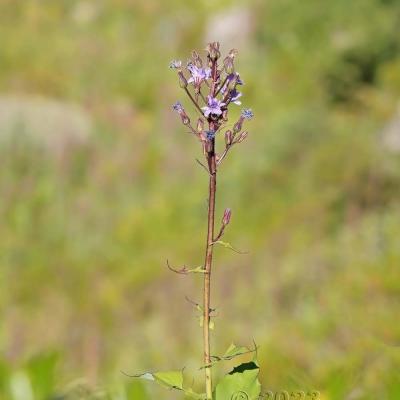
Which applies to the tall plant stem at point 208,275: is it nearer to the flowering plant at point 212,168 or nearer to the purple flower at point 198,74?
the flowering plant at point 212,168

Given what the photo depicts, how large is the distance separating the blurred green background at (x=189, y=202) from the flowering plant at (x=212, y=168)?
188 millimetres

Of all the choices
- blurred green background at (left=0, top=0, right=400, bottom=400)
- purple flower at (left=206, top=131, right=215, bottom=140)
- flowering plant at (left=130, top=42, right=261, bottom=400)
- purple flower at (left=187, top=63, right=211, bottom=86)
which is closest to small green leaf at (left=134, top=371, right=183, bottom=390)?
flowering plant at (left=130, top=42, right=261, bottom=400)

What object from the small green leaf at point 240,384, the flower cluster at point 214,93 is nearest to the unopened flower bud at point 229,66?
the flower cluster at point 214,93

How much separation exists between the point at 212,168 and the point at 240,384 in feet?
1.11

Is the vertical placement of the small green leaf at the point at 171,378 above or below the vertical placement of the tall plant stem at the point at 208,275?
below

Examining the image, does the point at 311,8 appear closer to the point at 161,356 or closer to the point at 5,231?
the point at 5,231

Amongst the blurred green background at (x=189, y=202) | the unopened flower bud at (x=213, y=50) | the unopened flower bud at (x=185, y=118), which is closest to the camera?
the unopened flower bud at (x=213, y=50)

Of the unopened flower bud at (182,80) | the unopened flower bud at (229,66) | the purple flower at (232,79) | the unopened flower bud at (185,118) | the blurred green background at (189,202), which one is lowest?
the unopened flower bud at (185,118)

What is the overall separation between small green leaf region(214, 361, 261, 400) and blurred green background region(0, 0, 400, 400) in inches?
7.2

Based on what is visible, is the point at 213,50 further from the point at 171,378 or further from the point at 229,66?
the point at 171,378

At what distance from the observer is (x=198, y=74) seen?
5.00 ft

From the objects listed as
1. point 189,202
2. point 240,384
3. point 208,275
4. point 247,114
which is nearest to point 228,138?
point 247,114

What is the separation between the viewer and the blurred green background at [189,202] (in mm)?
6598

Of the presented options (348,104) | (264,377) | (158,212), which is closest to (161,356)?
(264,377)
